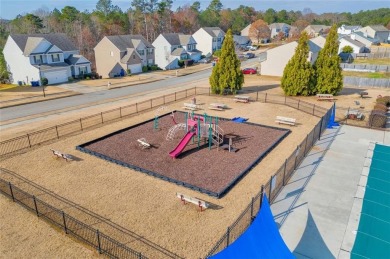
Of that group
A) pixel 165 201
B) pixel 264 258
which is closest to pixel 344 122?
pixel 165 201

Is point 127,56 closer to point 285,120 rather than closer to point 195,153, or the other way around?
point 285,120

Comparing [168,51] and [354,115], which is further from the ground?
[168,51]

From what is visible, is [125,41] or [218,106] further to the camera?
[125,41]

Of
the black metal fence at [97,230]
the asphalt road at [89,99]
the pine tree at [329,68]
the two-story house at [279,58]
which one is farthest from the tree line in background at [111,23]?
the pine tree at [329,68]

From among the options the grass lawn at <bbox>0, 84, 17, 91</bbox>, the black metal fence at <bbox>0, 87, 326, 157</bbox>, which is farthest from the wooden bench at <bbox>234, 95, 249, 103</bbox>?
the grass lawn at <bbox>0, 84, 17, 91</bbox>

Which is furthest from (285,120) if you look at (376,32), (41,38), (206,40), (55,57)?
(376,32)

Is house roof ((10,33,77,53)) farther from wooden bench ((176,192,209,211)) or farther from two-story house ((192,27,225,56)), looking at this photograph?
wooden bench ((176,192,209,211))

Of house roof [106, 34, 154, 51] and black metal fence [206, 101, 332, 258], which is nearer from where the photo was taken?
black metal fence [206, 101, 332, 258]
